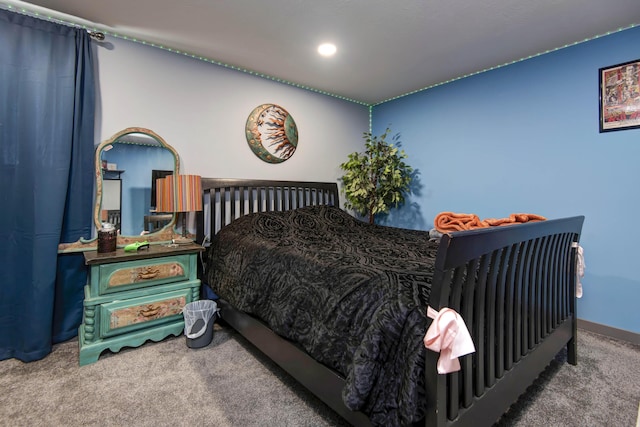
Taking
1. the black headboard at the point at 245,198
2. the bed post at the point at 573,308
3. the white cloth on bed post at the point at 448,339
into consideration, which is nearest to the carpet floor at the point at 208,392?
the bed post at the point at 573,308

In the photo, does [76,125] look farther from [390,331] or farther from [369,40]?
[390,331]

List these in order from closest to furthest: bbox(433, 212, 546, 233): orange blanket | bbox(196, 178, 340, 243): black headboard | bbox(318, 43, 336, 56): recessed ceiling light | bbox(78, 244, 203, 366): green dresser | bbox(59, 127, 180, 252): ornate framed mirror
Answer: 1. bbox(78, 244, 203, 366): green dresser
2. bbox(433, 212, 546, 233): orange blanket
3. bbox(59, 127, 180, 252): ornate framed mirror
4. bbox(318, 43, 336, 56): recessed ceiling light
5. bbox(196, 178, 340, 243): black headboard

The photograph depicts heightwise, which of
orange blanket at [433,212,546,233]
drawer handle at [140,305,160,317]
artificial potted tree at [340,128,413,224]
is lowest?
drawer handle at [140,305,160,317]

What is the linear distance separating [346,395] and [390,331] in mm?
286

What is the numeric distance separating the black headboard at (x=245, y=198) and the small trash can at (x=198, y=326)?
744 mm

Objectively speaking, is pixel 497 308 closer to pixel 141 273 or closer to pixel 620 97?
pixel 141 273

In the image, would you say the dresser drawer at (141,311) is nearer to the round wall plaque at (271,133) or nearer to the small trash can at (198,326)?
the small trash can at (198,326)

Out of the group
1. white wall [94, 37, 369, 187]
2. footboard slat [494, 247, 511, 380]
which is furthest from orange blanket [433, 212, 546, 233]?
white wall [94, 37, 369, 187]

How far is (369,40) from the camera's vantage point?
2.36m

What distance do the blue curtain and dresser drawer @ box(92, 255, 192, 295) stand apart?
1.31ft

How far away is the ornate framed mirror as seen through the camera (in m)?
2.27

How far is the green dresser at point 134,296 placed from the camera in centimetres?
188

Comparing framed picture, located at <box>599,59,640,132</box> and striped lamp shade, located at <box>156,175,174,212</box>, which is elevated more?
framed picture, located at <box>599,59,640,132</box>

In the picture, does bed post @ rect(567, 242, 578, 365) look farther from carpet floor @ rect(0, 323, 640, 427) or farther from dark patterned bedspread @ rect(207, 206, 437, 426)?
dark patterned bedspread @ rect(207, 206, 437, 426)
